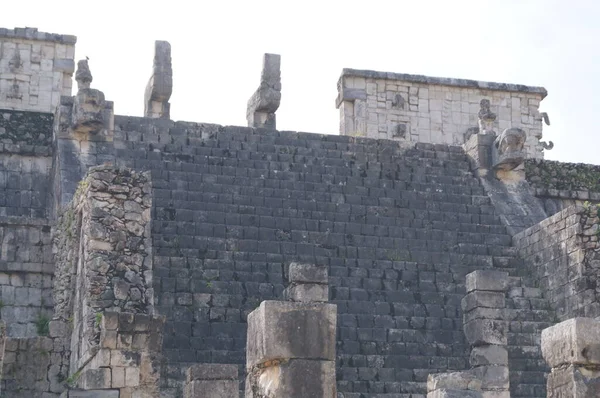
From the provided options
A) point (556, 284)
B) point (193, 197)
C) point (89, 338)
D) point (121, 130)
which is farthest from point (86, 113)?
point (556, 284)

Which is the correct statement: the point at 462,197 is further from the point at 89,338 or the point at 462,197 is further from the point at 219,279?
the point at 89,338

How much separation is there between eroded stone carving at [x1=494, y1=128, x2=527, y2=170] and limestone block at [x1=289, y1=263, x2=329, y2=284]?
24.8 ft

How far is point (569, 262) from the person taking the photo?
20.9 m

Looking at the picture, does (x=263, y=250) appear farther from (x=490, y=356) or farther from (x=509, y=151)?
(x=509, y=151)

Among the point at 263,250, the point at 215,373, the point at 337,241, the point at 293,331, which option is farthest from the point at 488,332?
the point at 293,331

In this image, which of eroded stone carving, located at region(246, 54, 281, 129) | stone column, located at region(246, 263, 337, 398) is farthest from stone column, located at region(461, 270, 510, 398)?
eroded stone carving, located at region(246, 54, 281, 129)

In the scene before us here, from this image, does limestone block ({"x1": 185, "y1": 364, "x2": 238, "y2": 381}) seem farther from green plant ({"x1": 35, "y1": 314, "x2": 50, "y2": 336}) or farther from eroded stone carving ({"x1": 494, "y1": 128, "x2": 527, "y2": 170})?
eroded stone carving ({"x1": 494, "y1": 128, "x2": 527, "y2": 170})

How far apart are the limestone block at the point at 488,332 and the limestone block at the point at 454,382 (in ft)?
9.29

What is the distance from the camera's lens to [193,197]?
2119cm

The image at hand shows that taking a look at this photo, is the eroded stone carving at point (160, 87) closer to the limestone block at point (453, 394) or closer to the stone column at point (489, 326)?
the stone column at point (489, 326)

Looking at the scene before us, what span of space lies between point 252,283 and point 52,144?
6049 mm

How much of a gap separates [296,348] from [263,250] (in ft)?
30.5

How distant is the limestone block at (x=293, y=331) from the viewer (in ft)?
35.9

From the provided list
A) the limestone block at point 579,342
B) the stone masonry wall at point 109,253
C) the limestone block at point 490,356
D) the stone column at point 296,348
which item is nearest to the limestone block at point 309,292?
the stone masonry wall at point 109,253
